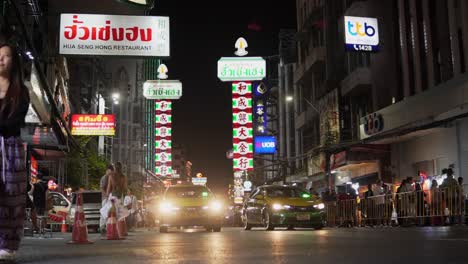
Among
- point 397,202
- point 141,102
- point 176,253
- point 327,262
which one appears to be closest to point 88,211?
point 397,202

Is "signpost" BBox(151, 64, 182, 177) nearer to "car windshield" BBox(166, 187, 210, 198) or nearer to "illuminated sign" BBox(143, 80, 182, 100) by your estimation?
"illuminated sign" BBox(143, 80, 182, 100)

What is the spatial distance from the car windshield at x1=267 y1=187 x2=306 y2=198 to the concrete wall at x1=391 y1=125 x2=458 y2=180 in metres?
6.77

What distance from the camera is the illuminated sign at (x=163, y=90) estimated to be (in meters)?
55.4

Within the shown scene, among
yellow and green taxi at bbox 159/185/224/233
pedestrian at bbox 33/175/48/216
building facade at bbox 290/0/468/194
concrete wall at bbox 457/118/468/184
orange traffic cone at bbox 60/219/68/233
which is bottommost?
orange traffic cone at bbox 60/219/68/233

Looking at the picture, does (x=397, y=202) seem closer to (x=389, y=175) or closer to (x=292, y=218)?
(x=292, y=218)

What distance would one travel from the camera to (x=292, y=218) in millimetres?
19516

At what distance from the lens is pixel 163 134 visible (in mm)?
61562

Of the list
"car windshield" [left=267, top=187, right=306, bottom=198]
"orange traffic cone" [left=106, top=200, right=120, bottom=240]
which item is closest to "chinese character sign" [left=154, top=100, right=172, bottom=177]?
"car windshield" [left=267, top=187, right=306, bottom=198]

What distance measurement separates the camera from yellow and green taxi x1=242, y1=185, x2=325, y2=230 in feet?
64.1

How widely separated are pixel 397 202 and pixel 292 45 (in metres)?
39.0

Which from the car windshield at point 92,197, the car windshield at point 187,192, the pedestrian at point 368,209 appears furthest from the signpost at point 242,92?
the car windshield at point 187,192

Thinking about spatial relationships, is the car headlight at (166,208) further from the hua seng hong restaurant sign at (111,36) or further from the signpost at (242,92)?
the signpost at (242,92)

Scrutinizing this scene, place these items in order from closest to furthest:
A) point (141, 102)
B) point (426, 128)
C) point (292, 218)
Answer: point (292, 218), point (426, 128), point (141, 102)

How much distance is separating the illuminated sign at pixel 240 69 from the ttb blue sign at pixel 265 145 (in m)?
14.4
